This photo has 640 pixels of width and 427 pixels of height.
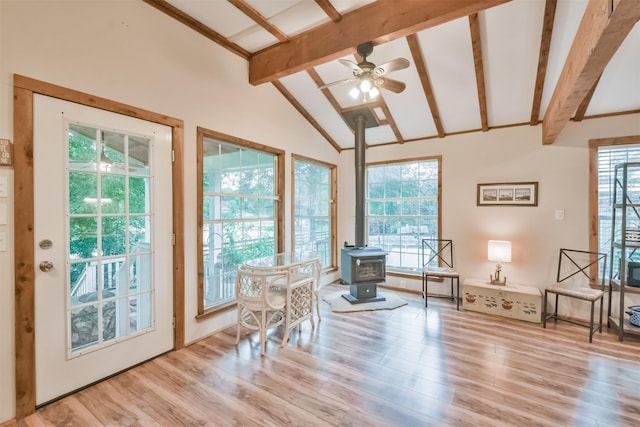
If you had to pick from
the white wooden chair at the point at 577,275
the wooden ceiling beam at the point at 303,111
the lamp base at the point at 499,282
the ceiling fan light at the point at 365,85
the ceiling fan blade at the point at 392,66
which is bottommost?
the lamp base at the point at 499,282

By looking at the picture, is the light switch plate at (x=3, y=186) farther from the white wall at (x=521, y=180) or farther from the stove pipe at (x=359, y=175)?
the white wall at (x=521, y=180)

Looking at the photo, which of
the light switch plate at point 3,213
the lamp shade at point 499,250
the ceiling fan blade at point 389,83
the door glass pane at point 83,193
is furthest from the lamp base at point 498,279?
the light switch plate at point 3,213

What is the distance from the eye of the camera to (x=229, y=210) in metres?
3.39

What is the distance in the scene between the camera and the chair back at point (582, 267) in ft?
11.6

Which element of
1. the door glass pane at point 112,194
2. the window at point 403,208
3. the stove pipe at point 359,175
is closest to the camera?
the door glass pane at point 112,194

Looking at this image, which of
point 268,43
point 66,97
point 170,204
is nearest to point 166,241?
point 170,204

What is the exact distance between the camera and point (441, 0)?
2275mm

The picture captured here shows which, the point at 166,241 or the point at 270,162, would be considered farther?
the point at 270,162

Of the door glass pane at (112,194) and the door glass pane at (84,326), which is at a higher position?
the door glass pane at (112,194)

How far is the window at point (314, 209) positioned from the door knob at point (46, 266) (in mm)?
2762

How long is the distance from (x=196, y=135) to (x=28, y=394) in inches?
92.4

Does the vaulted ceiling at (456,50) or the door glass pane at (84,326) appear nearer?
the door glass pane at (84,326)

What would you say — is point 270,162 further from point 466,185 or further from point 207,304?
point 466,185

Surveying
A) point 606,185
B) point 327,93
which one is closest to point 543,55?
point 606,185
